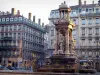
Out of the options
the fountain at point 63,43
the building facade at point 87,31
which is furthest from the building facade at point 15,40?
the fountain at point 63,43

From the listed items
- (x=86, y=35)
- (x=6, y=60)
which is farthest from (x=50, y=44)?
(x=6, y=60)

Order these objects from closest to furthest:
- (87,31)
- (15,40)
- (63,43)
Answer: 1. (63,43)
2. (87,31)
3. (15,40)

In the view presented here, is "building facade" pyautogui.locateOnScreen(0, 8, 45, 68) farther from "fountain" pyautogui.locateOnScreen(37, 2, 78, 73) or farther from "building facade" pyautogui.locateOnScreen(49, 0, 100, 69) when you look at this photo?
"fountain" pyautogui.locateOnScreen(37, 2, 78, 73)

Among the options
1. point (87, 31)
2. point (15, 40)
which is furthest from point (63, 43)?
point (15, 40)

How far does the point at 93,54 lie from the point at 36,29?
3529 centimetres

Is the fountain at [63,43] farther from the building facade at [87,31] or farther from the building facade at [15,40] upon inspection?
the building facade at [15,40]

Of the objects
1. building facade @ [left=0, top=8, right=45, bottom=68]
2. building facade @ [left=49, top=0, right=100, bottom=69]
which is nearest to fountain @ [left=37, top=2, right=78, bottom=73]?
building facade @ [left=49, top=0, right=100, bottom=69]

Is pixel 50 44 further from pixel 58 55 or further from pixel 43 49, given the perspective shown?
pixel 58 55

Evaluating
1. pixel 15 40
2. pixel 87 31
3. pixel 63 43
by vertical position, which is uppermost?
pixel 87 31

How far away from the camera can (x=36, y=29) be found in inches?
4126

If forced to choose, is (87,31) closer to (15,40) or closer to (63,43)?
(15,40)

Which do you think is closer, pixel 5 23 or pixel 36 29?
pixel 5 23

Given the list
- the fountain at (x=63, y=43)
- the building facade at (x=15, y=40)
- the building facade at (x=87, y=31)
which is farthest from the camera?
the building facade at (x=15, y=40)

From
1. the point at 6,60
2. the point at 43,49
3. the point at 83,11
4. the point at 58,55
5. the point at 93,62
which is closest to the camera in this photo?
the point at 58,55
